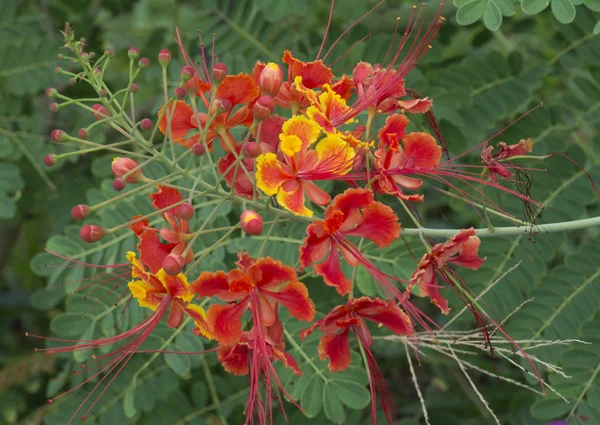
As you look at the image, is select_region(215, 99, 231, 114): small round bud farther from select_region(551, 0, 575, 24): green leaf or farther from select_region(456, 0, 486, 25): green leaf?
select_region(551, 0, 575, 24): green leaf

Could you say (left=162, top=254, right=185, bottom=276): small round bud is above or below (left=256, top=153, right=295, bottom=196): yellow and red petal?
below

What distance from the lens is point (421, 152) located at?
5.93ft

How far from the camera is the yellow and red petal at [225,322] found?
1.61 metres

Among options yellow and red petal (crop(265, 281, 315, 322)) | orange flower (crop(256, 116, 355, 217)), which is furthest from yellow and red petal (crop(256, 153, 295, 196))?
yellow and red petal (crop(265, 281, 315, 322))

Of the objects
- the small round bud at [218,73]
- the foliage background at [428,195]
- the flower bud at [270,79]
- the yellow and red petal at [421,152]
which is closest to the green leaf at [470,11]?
the foliage background at [428,195]

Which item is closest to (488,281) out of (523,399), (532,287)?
(532,287)

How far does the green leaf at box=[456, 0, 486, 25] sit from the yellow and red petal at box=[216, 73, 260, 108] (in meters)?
0.71

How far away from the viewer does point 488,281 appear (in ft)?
7.80

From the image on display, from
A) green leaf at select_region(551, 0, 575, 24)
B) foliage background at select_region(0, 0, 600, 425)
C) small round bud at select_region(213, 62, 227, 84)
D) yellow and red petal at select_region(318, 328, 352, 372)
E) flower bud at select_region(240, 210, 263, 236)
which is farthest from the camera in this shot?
foliage background at select_region(0, 0, 600, 425)

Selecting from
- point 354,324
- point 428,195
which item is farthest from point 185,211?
point 428,195

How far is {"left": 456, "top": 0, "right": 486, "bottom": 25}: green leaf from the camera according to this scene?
2.09m

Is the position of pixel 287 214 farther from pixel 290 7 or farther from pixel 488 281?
pixel 290 7

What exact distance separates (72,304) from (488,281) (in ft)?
4.53

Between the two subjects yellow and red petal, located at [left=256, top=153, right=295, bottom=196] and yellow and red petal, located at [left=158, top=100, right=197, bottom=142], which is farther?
yellow and red petal, located at [left=158, top=100, right=197, bottom=142]
